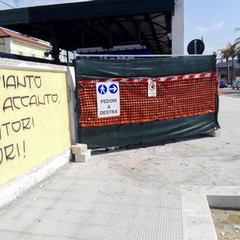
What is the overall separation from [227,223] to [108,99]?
3.66 metres

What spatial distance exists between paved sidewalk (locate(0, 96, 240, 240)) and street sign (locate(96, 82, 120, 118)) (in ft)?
2.97

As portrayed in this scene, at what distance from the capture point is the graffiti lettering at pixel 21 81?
158 inches

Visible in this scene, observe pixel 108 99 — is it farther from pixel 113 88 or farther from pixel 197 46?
pixel 197 46

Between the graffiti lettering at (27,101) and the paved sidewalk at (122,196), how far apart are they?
1.25 m

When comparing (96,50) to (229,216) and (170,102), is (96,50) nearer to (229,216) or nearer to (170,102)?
(170,102)

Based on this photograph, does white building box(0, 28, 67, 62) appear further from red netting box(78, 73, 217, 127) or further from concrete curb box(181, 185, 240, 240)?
concrete curb box(181, 185, 240, 240)

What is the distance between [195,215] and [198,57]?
4808mm

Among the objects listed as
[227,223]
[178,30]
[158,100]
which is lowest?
[227,223]

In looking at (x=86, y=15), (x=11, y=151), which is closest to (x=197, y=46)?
(x=86, y=15)

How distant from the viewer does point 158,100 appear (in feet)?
23.2

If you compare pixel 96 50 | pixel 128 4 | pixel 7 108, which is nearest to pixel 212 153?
pixel 7 108

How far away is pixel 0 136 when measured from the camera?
3.87m

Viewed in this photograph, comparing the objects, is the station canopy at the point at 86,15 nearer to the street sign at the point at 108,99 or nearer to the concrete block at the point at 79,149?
the street sign at the point at 108,99

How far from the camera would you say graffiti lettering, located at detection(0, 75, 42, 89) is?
13.1 ft
